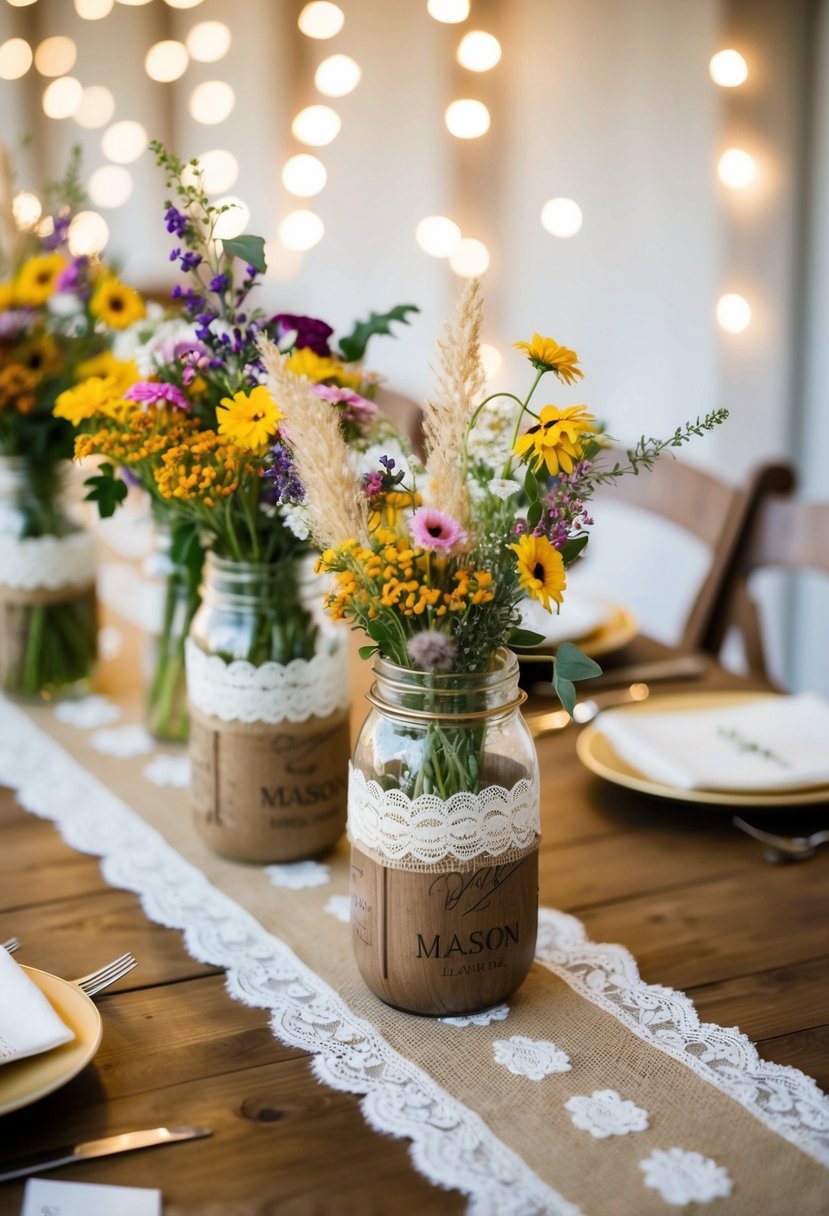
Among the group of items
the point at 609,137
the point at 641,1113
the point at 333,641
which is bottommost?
the point at 641,1113

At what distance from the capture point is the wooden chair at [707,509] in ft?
5.49

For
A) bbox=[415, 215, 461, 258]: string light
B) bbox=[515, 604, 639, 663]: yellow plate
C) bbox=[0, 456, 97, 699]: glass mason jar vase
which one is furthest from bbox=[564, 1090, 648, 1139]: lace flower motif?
bbox=[415, 215, 461, 258]: string light

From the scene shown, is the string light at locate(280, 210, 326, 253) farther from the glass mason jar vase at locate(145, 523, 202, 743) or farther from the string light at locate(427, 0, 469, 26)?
the glass mason jar vase at locate(145, 523, 202, 743)

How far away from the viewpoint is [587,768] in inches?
47.5

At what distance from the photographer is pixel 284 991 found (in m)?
0.85

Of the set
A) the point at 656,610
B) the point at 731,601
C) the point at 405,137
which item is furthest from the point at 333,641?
the point at 405,137

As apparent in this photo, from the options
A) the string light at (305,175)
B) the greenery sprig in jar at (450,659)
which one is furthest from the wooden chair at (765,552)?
the string light at (305,175)

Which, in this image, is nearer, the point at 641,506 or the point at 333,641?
the point at 333,641

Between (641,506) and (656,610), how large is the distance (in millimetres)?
1320

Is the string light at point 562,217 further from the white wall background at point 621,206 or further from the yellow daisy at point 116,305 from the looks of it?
the yellow daisy at point 116,305

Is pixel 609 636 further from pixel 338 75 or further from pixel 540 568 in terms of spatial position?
pixel 338 75

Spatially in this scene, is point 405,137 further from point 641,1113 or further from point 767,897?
point 641,1113

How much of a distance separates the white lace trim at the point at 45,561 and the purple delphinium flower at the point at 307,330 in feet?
1.66

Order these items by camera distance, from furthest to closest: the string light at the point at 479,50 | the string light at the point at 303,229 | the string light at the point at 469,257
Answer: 1. the string light at the point at 303,229
2. the string light at the point at 469,257
3. the string light at the point at 479,50
